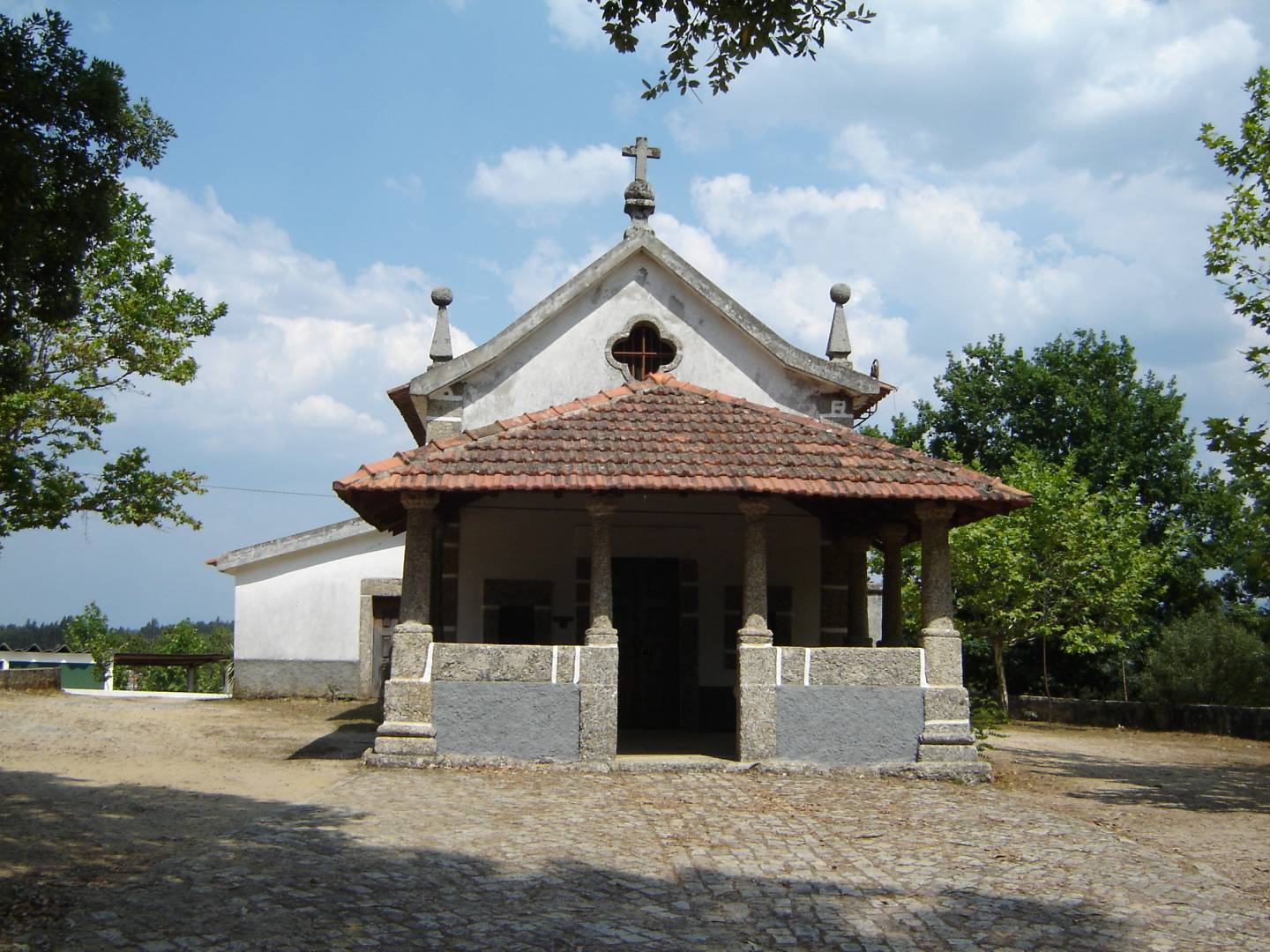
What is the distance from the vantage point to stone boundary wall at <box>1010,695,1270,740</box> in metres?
19.0

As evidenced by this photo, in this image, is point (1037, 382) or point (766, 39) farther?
point (1037, 382)

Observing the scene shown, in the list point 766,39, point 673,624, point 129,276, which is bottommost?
point 673,624

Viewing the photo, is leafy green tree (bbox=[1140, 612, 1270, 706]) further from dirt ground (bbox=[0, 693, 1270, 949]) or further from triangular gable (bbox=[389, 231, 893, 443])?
triangular gable (bbox=[389, 231, 893, 443])

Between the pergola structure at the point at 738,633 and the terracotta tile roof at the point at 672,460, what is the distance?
2 centimetres

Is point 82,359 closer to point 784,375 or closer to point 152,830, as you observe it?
point 784,375

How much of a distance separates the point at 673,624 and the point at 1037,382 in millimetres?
20870

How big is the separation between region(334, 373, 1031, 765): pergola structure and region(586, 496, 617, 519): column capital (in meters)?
0.01

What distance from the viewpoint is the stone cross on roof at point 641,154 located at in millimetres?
15781

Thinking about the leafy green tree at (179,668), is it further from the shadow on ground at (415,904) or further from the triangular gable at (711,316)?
the shadow on ground at (415,904)

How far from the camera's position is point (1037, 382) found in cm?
3212

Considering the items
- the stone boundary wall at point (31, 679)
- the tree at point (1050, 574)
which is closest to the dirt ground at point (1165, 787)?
the tree at point (1050, 574)

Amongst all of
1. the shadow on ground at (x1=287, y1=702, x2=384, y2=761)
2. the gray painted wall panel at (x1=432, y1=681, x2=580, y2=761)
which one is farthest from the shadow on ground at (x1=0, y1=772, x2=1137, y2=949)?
the shadow on ground at (x1=287, y1=702, x2=384, y2=761)

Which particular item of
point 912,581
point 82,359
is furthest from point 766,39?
point 912,581

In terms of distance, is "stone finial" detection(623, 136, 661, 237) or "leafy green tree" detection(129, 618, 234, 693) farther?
"leafy green tree" detection(129, 618, 234, 693)
